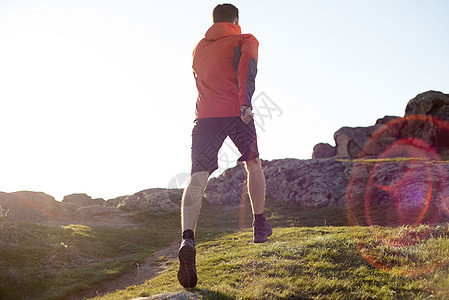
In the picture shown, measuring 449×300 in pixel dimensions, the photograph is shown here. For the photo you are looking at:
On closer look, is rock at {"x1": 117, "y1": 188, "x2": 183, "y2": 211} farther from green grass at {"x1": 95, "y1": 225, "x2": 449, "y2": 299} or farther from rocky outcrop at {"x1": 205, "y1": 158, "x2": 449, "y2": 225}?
green grass at {"x1": 95, "y1": 225, "x2": 449, "y2": 299}

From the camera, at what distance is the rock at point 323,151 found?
156ft

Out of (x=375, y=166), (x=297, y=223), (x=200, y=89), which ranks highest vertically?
(x=200, y=89)

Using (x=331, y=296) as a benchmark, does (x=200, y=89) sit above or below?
above

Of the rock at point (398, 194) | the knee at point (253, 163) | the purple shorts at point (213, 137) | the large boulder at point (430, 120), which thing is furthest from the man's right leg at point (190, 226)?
the large boulder at point (430, 120)

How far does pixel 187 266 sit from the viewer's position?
376 centimetres

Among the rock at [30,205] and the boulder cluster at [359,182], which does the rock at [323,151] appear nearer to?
the boulder cluster at [359,182]

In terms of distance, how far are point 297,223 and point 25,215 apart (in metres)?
20.8

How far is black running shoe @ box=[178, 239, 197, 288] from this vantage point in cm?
368

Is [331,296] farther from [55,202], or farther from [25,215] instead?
[55,202]

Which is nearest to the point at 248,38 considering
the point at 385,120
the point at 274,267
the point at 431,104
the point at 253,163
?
the point at 253,163

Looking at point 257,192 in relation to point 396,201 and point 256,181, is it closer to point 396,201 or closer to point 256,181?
point 256,181

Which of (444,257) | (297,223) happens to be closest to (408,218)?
(297,223)

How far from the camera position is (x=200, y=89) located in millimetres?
4398

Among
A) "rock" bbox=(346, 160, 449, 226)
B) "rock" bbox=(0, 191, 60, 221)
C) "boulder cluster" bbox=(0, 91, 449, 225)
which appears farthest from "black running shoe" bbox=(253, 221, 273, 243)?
"rock" bbox=(0, 191, 60, 221)
